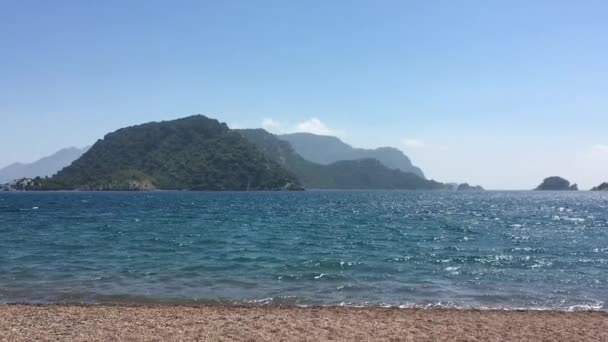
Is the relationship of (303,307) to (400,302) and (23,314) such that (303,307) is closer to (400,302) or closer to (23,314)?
(400,302)

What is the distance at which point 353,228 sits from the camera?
5375 centimetres

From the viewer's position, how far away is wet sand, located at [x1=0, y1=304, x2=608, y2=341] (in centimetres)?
1320

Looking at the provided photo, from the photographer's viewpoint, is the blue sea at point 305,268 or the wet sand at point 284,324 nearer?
the wet sand at point 284,324

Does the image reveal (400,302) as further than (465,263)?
No

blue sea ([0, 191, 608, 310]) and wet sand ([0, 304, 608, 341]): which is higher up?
wet sand ([0, 304, 608, 341])

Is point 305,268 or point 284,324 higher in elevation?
point 284,324

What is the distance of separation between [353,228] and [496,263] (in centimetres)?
2457

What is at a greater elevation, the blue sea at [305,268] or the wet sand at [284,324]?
the wet sand at [284,324]

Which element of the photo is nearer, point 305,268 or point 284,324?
point 284,324

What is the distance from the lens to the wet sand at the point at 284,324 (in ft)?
43.3

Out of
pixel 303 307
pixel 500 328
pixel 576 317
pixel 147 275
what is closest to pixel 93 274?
pixel 147 275

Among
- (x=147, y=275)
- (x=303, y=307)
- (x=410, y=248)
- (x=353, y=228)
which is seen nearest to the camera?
(x=303, y=307)

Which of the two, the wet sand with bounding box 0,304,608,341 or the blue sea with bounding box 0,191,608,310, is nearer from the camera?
the wet sand with bounding box 0,304,608,341

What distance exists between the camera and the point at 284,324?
1470cm
